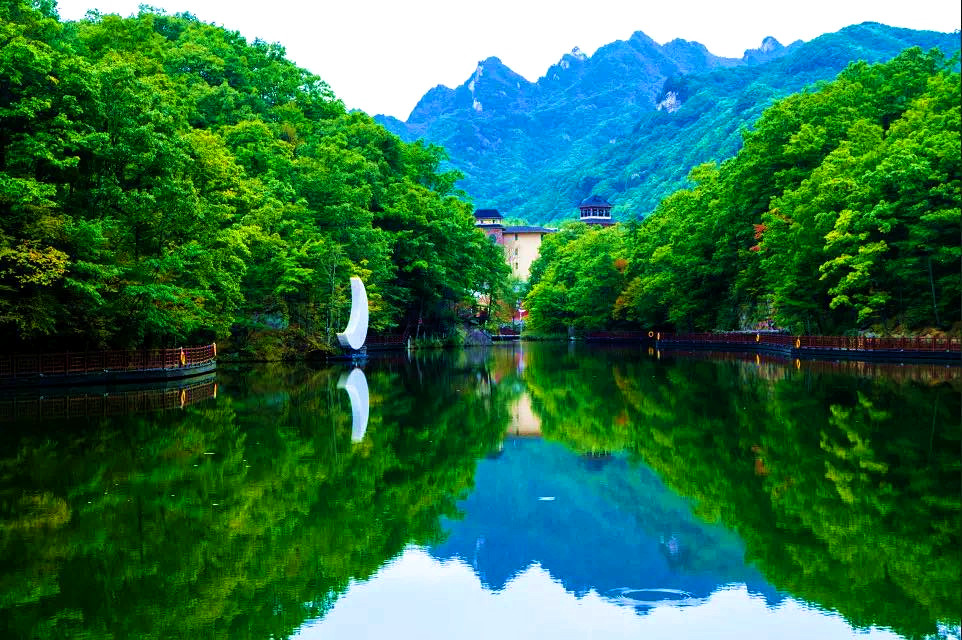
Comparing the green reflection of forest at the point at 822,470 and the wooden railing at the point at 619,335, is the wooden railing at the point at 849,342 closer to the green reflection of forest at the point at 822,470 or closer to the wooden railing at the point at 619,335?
the green reflection of forest at the point at 822,470

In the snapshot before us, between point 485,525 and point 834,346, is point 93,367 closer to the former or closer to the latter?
point 485,525

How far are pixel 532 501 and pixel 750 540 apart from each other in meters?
3.35

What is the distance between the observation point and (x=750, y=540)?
10.1 m

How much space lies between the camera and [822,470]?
13.8 meters

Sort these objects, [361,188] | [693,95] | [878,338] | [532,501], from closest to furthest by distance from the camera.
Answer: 1. [532,501]
2. [878,338]
3. [361,188]
4. [693,95]

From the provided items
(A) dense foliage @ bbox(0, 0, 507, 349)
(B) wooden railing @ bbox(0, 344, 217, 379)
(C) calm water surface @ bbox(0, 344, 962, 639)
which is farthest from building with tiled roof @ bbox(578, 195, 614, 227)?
(C) calm water surface @ bbox(0, 344, 962, 639)

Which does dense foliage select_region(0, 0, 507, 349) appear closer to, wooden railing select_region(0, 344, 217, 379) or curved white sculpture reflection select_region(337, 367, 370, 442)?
wooden railing select_region(0, 344, 217, 379)

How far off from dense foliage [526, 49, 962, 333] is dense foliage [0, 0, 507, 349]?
18484mm

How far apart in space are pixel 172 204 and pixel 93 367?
594 cm

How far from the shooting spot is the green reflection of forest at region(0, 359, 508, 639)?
812 cm

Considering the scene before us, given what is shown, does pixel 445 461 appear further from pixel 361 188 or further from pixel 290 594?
pixel 361 188

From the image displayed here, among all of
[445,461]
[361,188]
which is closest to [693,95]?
[361,188]

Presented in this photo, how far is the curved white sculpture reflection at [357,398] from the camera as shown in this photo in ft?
64.4

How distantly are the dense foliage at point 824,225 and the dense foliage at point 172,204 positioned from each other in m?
18.5
